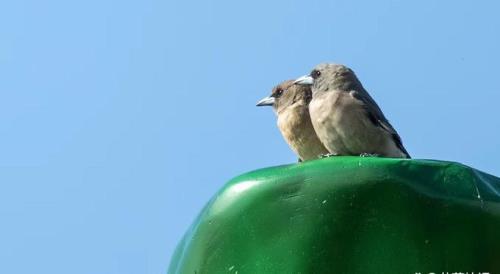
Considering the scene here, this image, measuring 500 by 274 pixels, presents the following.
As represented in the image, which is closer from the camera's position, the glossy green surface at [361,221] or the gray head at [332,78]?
the glossy green surface at [361,221]

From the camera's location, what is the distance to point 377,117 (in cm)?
820

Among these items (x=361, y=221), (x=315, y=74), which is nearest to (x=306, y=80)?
(x=315, y=74)

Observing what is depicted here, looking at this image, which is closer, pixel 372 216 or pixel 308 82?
pixel 372 216

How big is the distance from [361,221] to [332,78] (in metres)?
3.98

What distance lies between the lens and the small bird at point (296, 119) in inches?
350

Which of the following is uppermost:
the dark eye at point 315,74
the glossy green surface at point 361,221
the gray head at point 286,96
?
the dark eye at point 315,74

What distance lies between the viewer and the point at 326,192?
4.88m

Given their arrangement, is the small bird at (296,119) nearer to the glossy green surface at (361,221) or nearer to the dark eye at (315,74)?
the dark eye at (315,74)

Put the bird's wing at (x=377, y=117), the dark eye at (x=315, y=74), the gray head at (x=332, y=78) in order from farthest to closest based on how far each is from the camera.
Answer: the dark eye at (x=315, y=74)
the gray head at (x=332, y=78)
the bird's wing at (x=377, y=117)

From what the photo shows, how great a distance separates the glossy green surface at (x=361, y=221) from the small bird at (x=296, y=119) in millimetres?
3769

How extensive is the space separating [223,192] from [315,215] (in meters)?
0.69

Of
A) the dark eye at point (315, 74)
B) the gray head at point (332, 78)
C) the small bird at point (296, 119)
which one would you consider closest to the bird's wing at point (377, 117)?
the gray head at point (332, 78)

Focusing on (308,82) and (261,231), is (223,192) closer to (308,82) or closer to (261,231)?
(261,231)

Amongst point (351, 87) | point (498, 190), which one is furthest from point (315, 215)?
point (351, 87)
